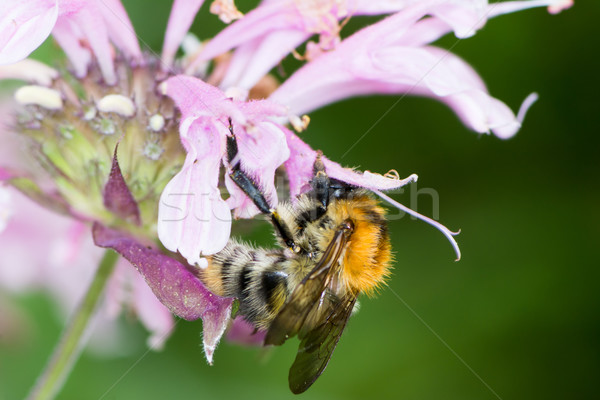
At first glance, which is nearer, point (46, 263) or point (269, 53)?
point (269, 53)

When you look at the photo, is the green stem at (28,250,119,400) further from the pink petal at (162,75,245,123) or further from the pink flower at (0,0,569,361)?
the pink petal at (162,75,245,123)

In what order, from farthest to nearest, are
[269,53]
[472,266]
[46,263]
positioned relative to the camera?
[472,266], [46,263], [269,53]

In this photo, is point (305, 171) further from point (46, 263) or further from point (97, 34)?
point (46, 263)

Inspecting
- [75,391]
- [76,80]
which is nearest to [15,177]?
[76,80]

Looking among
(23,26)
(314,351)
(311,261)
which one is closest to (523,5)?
(311,261)

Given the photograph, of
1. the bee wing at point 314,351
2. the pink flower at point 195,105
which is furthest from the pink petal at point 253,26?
the bee wing at point 314,351

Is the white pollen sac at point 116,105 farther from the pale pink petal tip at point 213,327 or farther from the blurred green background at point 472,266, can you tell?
the blurred green background at point 472,266

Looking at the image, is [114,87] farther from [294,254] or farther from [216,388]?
[216,388]

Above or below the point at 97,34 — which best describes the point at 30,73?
below

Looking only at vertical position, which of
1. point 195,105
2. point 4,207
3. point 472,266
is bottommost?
point 472,266
